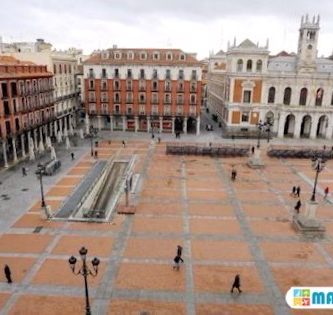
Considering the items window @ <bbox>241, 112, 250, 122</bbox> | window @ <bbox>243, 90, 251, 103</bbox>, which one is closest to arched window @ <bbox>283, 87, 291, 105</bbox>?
window @ <bbox>243, 90, 251, 103</bbox>

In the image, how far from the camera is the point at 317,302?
19.5 metres

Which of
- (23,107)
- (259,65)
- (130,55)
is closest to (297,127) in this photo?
(259,65)

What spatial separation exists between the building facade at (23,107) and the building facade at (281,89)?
1202 inches

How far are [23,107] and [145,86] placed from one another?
888 inches

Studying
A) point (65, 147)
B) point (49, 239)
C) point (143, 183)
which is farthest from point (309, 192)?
point (65, 147)

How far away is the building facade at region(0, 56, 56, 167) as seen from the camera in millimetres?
43125

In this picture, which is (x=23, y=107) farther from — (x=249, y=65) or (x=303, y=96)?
(x=303, y=96)

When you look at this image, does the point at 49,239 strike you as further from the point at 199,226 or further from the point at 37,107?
the point at 37,107

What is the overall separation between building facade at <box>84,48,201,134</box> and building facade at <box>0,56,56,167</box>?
966 centimetres

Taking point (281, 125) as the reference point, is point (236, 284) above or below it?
→ below

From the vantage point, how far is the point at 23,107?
154 feet

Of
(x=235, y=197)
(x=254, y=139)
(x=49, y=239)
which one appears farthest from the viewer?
(x=254, y=139)

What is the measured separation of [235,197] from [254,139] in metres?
30.1

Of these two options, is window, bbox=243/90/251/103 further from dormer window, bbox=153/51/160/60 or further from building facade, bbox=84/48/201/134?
dormer window, bbox=153/51/160/60
